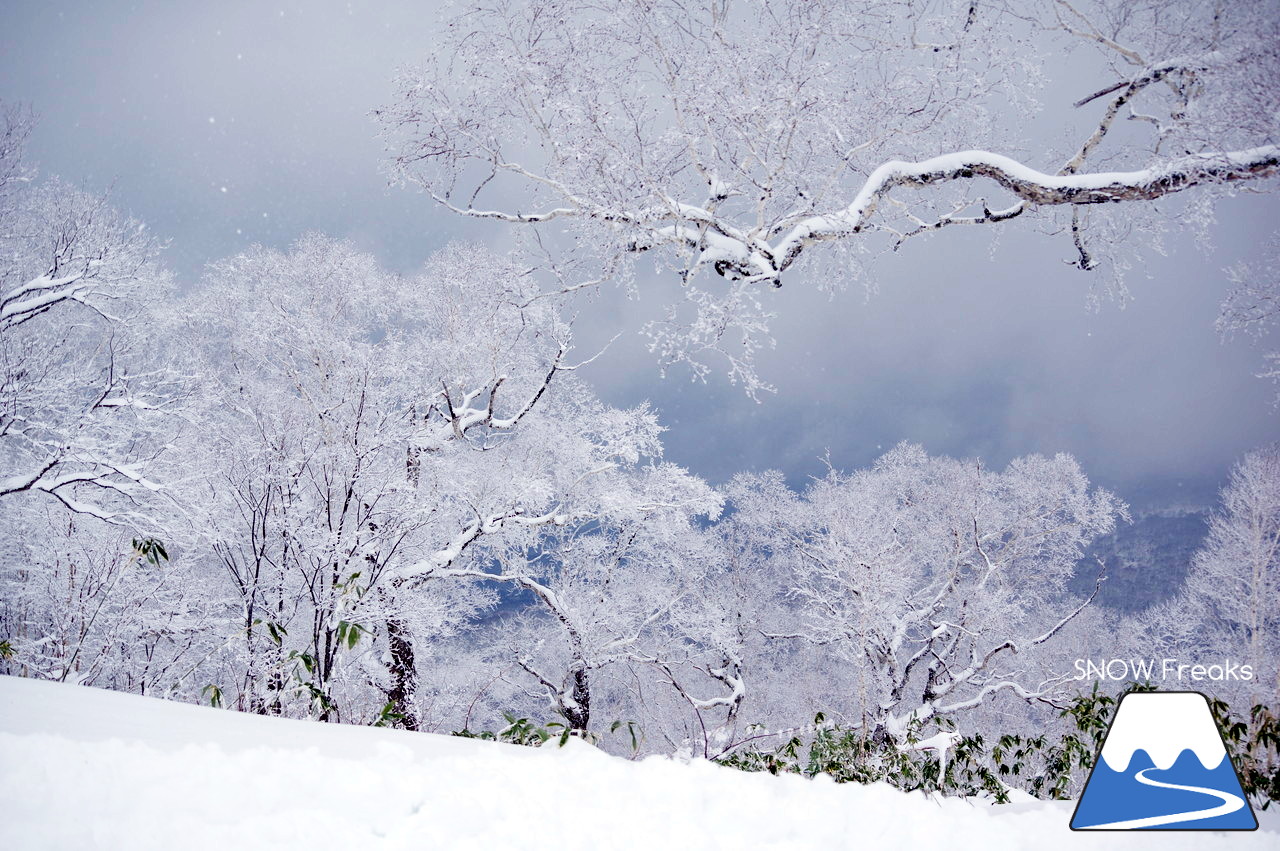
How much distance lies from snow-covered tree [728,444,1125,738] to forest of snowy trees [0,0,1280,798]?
14 cm

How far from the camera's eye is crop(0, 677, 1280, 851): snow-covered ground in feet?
5.09

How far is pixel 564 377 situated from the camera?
1098 cm

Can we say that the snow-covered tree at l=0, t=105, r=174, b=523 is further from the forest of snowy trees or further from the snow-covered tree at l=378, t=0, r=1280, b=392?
the snow-covered tree at l=378, t=0, r=1280, b=392

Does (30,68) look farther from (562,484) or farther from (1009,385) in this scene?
(1009,385)

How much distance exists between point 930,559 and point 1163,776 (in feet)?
41.9

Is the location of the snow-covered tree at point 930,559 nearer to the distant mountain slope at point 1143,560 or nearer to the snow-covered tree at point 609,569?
the distant mountain slope at point 1143,560

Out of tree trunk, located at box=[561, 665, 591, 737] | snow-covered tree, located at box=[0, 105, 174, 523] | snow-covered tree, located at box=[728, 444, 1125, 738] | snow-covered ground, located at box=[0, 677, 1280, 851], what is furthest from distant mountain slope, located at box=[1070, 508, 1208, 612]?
snow-covered tree, located at box=[0, 105, 174, 523]

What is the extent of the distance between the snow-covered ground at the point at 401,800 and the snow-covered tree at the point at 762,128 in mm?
3583

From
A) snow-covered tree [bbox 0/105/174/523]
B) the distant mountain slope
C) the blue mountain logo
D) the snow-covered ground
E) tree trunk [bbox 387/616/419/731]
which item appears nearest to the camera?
the snow-covered ground

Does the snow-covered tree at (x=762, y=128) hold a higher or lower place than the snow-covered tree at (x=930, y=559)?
higher

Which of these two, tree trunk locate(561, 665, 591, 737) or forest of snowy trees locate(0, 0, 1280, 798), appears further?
tree trunk locate(561, 665, 591, 737)

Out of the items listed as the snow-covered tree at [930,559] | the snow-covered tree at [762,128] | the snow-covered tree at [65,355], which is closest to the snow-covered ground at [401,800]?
the snow-covered tree at [762,128]

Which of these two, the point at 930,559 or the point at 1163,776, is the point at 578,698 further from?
the point at 1163,776

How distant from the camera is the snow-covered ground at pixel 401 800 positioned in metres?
1.55
